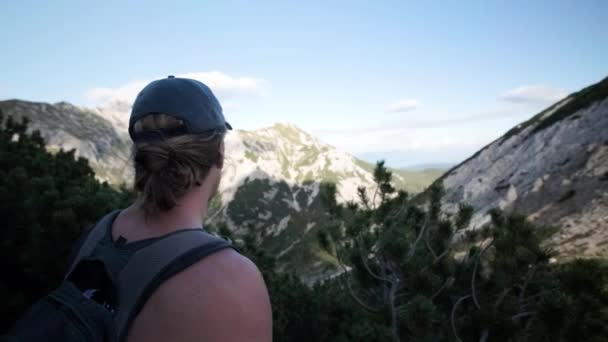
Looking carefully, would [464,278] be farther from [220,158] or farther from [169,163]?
[169,163]

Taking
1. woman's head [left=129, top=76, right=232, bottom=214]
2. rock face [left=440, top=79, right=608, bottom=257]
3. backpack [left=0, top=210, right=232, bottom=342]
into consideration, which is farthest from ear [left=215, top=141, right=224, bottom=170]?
rock face [left=440, top=79, right=608, bottom=257]

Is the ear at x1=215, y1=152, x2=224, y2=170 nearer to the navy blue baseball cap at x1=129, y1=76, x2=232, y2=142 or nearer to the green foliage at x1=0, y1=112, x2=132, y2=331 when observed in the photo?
the navy blue baseball cap at x1=129, y1=76, x2=232, y2=142

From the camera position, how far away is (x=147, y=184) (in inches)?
91.7

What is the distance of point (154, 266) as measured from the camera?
1.85 metres

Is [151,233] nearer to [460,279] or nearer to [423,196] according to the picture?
[423,196]

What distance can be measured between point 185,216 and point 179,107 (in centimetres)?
66

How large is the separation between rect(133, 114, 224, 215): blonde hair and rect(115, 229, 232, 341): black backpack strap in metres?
0.37

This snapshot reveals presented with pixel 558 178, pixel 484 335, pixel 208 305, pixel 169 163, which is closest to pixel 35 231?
pixel 169 163

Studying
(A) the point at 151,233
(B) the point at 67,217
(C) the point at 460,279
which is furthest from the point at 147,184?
(C) the point at 460,279

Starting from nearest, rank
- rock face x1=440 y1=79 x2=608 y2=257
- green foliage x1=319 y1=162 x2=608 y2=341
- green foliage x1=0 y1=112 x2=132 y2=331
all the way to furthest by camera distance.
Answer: green foliage x1=319 y1=162 x2=608 y2=341, green foliage x1=0 y1=112 x2=132 y2=331, rock face x1=440 y1=79 x2=608 y2=257

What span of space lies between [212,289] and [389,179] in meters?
9.09

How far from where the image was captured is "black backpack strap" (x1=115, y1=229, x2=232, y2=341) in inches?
71.1

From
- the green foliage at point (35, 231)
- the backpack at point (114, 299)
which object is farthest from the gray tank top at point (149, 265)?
the green foliage at point (35, 231)

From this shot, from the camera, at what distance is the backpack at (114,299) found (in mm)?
1818
